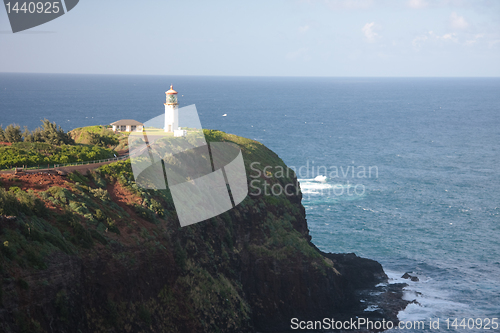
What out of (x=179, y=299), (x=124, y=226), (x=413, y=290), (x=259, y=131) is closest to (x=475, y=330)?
(x=413, y=290)

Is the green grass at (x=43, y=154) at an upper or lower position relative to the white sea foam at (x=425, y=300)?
upper

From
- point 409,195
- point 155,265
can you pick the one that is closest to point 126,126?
point 155,265

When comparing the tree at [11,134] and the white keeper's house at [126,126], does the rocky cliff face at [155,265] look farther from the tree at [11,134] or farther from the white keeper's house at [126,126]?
the white keeper's house at [126,126]

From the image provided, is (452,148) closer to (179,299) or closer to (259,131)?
(259,131)

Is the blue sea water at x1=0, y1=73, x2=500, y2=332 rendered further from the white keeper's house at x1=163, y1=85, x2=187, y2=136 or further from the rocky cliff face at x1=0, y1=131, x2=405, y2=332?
the white keeper's house at x1=163, y1=85, x2=187, y2=136

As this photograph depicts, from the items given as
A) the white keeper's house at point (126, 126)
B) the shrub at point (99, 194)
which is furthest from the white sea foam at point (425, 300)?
the white keeper's house at point (126, 126)
